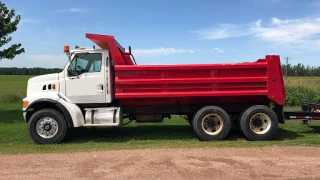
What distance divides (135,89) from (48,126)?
104 inches

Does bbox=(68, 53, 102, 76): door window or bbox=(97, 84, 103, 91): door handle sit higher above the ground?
bbox=(68, 53, 102, 76): door window

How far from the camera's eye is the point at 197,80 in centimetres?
941

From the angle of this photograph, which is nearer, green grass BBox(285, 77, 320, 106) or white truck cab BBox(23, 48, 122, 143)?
white truck cab BBox(23, 48, 122, 143)

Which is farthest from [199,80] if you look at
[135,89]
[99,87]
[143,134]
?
[99,87]

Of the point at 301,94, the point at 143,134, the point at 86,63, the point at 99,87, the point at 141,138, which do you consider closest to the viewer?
the point at 99,87

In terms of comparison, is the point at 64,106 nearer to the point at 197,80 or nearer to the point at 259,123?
the point at 197,80

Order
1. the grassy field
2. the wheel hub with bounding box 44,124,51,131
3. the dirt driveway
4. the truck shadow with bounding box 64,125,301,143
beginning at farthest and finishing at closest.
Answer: the truck shadow with bounding box 64,125,301,143, the wheel hub with bounding box 44,124,51,131, the grassy field, the dirt driveway

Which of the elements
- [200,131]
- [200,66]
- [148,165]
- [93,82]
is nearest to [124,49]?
[93,82]

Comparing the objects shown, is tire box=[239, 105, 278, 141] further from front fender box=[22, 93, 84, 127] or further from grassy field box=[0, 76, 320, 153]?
front fender box=[22, 93, 84, 127]

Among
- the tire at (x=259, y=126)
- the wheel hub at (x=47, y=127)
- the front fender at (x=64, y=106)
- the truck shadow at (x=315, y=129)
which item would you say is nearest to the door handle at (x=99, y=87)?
the front fender at (x=64, y=106)

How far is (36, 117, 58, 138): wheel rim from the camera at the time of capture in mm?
9405

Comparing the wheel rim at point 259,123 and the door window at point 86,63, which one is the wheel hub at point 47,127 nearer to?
the door window at point 86,63

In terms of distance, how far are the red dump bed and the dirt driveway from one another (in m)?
1.84

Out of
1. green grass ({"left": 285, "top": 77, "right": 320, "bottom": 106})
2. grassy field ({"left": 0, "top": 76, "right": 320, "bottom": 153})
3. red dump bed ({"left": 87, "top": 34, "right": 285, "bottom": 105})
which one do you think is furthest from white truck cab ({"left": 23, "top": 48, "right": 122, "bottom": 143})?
green grass ({"left": 285, "top": 77, "right": 320, "bottom": 106})
